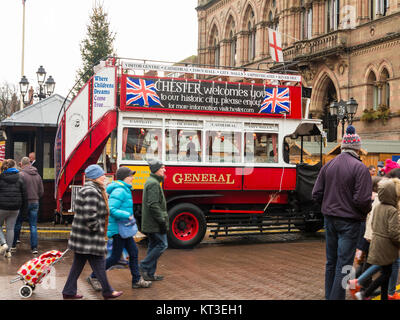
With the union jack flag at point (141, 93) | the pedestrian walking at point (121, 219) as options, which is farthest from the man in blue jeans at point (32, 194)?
the pedestrian walking at point (121, 219)

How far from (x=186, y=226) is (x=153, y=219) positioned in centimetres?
372

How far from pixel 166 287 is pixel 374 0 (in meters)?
23.9

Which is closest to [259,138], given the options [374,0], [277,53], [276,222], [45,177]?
[276,222]

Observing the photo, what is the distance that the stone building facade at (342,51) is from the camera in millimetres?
25953

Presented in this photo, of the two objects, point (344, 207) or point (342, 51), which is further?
point (342, 51)

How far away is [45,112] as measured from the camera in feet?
54.4

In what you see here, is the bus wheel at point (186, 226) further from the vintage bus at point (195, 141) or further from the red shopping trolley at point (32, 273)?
the red shopping trolley at point (32, 273)

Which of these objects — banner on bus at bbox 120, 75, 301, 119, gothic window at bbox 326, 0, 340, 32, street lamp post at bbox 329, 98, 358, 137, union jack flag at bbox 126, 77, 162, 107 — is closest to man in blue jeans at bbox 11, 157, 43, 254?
banner on bus at bbox 120, 75, 301, 119

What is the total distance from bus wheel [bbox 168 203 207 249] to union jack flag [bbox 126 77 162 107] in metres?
2.36

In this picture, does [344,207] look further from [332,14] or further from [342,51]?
[332,14]

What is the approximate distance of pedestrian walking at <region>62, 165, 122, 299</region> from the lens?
679cm

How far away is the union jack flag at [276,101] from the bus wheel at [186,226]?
2.93 meters

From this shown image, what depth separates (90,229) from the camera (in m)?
6.77

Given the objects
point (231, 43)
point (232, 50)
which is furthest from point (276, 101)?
point (231, 43)
